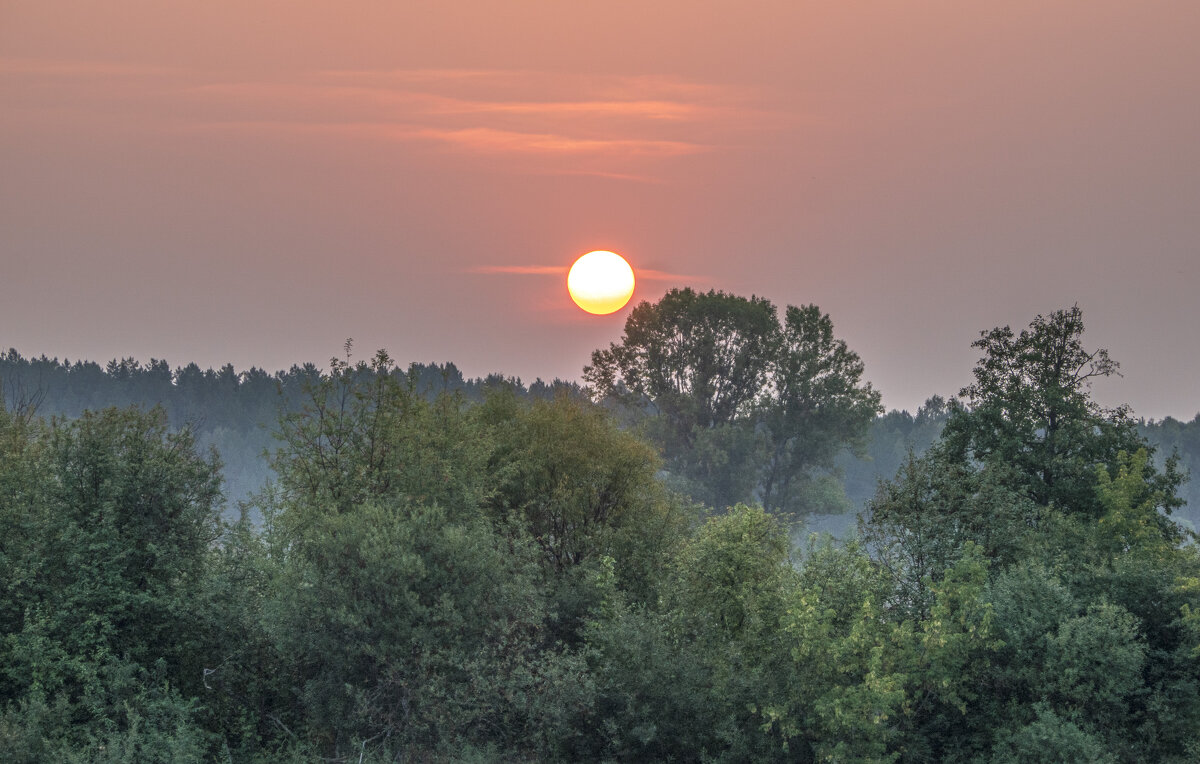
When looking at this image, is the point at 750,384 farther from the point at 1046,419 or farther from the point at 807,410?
the point at 1046,419

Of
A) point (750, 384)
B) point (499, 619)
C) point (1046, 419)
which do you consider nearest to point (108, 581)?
point (499, 619)

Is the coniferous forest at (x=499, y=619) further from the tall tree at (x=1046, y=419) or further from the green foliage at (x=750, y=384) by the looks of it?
the green foliage at (x=750, y=384)

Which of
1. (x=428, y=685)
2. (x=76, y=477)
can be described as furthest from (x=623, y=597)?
(x=76, y=477)

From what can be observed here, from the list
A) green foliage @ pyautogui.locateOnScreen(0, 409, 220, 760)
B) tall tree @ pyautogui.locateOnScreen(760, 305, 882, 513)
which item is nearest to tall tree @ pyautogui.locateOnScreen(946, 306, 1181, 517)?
green foliage @ pyautogui.locateOnScreen(0, 409, 220, 760)

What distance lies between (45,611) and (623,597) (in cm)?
1930

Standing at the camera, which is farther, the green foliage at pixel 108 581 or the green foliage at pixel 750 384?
the green foliage at pixel 750 384

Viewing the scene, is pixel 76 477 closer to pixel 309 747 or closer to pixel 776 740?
pixel 309 747

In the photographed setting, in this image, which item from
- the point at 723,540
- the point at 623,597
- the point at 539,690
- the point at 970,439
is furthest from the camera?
the point at 970,439

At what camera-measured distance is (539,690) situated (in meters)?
33.3

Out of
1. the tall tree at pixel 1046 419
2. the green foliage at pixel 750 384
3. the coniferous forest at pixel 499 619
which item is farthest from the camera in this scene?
the green foliage at pixel 750 384

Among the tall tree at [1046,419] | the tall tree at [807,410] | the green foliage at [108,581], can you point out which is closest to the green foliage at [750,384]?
the tall tree at [807,410]

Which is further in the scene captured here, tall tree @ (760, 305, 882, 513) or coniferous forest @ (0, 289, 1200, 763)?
tall tree @ (760, 305, 882, 513)

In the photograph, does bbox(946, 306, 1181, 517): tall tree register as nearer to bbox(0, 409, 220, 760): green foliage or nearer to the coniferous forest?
the coniferous forest

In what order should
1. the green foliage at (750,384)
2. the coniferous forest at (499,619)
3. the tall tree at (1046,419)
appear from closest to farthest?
1. the coniferous forest at (499,619)
2. the tall tree at (1046,419)
3. the green foliage at (750,384)
